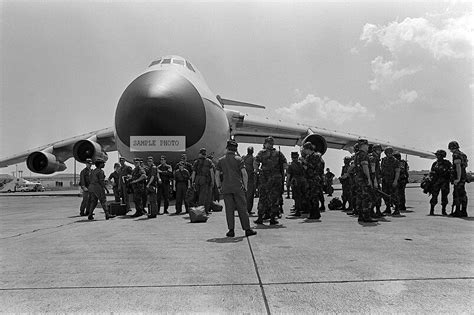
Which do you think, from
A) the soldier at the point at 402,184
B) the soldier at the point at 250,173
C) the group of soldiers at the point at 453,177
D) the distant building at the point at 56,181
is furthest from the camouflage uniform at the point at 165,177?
the distant building at the point at 56,181

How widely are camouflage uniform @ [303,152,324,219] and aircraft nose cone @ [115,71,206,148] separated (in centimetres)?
377

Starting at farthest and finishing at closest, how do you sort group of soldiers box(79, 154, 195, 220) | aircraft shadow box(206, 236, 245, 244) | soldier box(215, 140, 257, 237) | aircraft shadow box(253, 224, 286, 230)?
group of soldiers box(79, 154, 195, 220) → aircraft shadow box(253, 224, 286, 230) → soldier box(215, 140, 257, 237) → aircraft shadow box(206, 236, 245, 244)

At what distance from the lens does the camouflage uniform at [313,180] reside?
866 cm

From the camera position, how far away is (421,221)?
8.10m

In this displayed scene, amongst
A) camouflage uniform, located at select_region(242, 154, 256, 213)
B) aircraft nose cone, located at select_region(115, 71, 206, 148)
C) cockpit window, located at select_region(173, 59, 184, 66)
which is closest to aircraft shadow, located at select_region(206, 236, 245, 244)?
camouflage uniform, located at select_region(242, 154, 256, 213)

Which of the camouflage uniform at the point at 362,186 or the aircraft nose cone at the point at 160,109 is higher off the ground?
the aircraft nose cone at the point at 160,109

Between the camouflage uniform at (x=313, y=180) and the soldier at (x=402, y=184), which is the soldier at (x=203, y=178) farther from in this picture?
the soldier at (x=402, y=184)

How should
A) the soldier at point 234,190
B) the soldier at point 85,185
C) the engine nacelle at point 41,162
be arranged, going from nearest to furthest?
the soldier at point 234,190
the soldier at point 85,185
the engine nacelle at point 41,162

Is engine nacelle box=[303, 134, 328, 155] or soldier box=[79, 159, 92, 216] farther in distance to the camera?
engine nacelle box=[303, 134, 328, 155]

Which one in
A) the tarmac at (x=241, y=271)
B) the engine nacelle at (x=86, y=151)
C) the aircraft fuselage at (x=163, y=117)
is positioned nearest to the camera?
the tarmac at (x=241, y=271)

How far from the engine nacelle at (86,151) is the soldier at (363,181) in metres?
Answer: 10.4

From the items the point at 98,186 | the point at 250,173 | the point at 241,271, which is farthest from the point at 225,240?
the point at 98,186

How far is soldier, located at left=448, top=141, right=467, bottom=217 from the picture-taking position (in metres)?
8.80

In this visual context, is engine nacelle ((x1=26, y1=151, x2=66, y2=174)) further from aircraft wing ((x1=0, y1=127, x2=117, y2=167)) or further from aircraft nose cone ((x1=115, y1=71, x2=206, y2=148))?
aircraft nose cone ((x1=115, y1=71, x2=206, y2=148))
